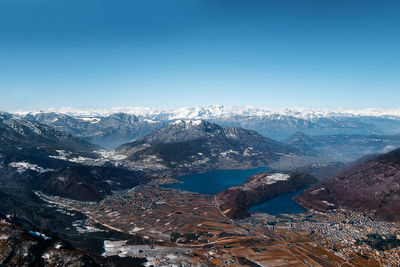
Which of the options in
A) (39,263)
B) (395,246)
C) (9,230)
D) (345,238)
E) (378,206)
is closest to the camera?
(39,263)

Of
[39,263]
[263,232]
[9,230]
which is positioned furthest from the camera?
[263,232]

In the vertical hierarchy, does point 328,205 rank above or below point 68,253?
below

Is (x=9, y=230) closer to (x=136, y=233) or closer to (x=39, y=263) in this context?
(x=39, y=263)

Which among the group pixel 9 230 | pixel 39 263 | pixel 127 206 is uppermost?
pixel 9 230

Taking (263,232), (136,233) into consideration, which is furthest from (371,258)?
(136,233)

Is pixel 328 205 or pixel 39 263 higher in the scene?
pixel 39 263

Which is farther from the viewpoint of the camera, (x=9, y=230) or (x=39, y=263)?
(x=9, y=230)

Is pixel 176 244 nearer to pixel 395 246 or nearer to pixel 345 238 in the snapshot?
pixel 345 238

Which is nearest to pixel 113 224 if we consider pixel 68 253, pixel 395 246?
pixel 68 253

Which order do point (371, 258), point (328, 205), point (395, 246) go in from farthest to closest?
point (328, 205), point (395, 246), point (371, 258)
